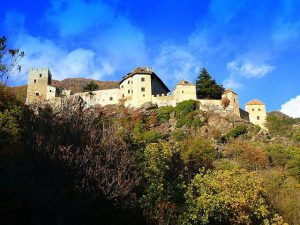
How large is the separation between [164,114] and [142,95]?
6582 mm

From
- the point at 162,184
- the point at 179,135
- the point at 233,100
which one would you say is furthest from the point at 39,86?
the point at 162,184

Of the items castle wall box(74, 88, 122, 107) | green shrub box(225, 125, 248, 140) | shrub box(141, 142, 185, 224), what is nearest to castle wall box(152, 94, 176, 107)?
castle wall box(74, 88, 122, 107)

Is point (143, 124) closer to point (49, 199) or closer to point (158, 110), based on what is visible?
point (158, 110)

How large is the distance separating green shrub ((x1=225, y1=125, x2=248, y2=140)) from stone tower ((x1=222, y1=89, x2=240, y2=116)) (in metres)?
5.98

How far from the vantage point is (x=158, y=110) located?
68125 millimetres

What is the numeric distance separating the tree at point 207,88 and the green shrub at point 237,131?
10792 millimetres

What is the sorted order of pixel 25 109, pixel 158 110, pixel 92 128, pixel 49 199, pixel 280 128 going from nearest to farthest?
pixel 49 199
pixel 92 128
pixel 25 109
pixel 158 110
pixel 280 128

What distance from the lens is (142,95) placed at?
71375 mm

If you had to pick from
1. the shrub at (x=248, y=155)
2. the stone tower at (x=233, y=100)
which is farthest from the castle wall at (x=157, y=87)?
the shrub at (x=248, y=155)

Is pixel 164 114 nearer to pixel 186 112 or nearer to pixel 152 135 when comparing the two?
pixel 186 112

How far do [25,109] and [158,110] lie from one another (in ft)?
129

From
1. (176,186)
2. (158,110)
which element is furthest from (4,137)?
(158,110)

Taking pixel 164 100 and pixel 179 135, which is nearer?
pixel 179 135

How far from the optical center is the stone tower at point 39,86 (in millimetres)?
73375
